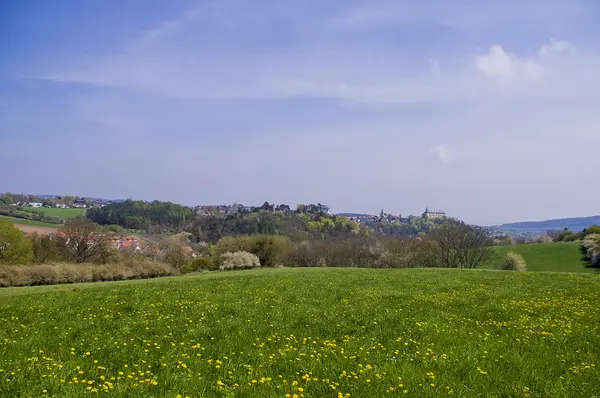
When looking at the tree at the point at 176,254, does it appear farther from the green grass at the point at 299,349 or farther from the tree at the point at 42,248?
the green grass at the point at 299,349

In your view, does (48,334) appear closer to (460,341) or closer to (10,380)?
(10,380)

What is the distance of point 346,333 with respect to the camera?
34.6ft

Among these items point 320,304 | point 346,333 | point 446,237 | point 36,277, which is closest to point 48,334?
point 346,333

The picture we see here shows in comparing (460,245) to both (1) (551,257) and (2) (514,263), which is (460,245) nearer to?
(2) (514,263)

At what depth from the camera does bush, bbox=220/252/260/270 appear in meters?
72.2

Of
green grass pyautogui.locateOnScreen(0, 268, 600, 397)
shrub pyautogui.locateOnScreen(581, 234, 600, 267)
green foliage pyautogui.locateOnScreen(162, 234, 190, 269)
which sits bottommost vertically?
green foliage pyautogui.locateOnScreen(162, 234, 190, 269)

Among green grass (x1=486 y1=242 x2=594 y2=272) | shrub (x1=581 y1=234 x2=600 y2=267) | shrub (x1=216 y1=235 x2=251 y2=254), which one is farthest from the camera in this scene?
shrub (x1=216 y1=235 x2=251 y2=254)

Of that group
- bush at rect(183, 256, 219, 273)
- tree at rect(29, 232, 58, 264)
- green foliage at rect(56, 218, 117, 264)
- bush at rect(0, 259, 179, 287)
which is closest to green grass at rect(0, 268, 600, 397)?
bush at rect(0, 259, 179, 287)

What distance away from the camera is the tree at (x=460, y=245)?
79.8 meters

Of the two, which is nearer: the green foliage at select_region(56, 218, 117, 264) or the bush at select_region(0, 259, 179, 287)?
the bush at select_region(0, 259, 179, 287)

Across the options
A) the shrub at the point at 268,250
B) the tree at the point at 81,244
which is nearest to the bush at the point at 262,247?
the shrub at the point at 268,250

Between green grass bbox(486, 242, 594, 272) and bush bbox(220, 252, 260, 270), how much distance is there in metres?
52.8

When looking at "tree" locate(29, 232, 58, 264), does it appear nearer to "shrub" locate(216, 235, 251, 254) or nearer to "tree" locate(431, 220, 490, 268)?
"shrub" locate(216, 235, 251, 254)

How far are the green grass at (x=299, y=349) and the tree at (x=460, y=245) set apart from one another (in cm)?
6810
